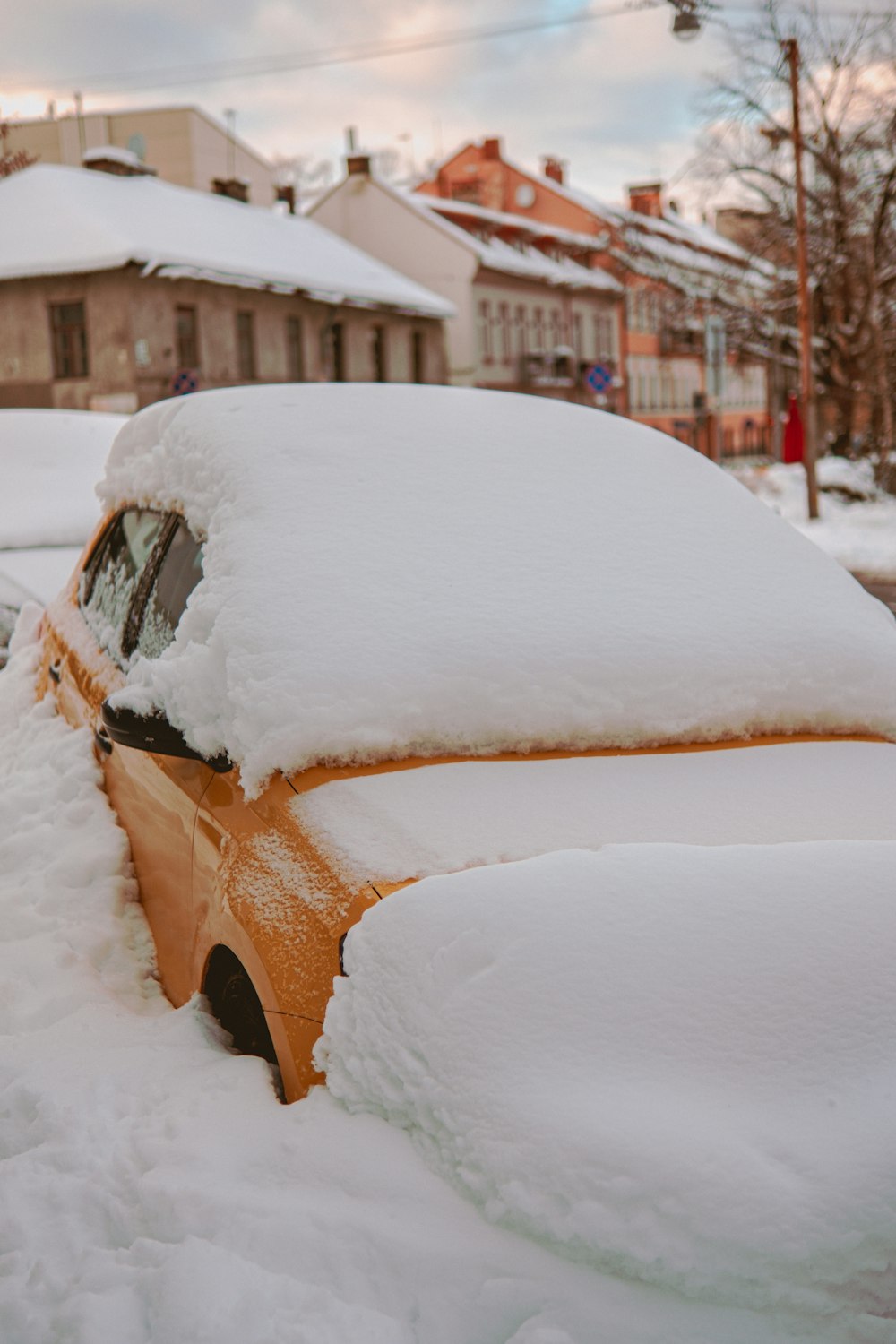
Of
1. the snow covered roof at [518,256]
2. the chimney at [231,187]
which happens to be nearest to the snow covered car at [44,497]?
the chimney at [231,187]

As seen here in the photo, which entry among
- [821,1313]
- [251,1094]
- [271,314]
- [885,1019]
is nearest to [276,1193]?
[251,1094]

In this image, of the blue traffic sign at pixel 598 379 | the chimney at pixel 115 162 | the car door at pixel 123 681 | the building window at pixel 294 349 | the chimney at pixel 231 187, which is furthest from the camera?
the chimney at pixel 231 187

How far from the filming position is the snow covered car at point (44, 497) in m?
6.26

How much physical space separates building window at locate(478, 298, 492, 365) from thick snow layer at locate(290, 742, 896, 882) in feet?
133

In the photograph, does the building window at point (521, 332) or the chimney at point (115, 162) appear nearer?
the chimney at point (115, 162)

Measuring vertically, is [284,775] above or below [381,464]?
below

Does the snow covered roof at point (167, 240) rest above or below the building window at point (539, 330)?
Result: above

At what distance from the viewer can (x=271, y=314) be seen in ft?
107

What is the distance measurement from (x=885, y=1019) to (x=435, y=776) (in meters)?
0.94

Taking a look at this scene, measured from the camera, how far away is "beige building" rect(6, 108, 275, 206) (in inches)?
2044

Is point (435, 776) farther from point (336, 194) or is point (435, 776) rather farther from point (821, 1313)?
point (336, 194)

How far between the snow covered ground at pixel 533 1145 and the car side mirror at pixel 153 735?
63 cm

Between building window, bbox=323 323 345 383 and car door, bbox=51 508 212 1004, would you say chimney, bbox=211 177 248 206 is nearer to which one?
building window, bbox=323 323 345 383

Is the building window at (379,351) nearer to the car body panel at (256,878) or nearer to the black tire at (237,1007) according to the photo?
the car body panel at (256,878)
